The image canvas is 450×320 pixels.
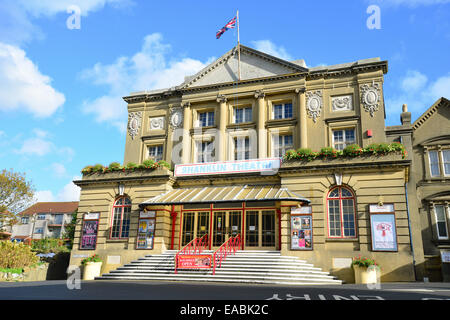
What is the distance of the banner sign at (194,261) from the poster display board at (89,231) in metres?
8.06

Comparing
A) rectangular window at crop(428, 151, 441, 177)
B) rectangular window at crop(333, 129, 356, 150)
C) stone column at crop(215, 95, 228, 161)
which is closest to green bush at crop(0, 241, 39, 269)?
stone column at crop(215, 95, 228, 161)

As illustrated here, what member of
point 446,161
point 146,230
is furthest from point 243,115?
point 446,161

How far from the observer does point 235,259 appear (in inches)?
783

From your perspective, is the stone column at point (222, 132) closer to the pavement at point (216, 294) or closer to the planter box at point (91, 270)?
the planter box at point (91, 270)

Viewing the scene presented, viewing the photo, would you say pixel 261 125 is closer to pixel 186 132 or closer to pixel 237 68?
pixel 237 68

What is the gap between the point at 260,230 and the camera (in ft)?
74.4

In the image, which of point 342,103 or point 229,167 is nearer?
point 229,167

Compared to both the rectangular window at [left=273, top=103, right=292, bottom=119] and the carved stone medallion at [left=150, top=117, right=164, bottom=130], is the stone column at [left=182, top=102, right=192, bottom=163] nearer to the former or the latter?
the carved stone medallion at [left=150, top=117, right=164, bottom=130]

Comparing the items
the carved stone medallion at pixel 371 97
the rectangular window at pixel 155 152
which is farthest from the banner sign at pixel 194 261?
the carved stone medallion at pixel 371 97

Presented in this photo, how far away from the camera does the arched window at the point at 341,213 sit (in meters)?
20.1

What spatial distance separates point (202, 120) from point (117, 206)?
9249 mm

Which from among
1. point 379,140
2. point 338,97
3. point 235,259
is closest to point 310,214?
point 235,259

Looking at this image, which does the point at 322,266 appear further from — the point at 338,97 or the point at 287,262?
the point at 338,97

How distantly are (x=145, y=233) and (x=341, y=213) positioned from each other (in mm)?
11902
